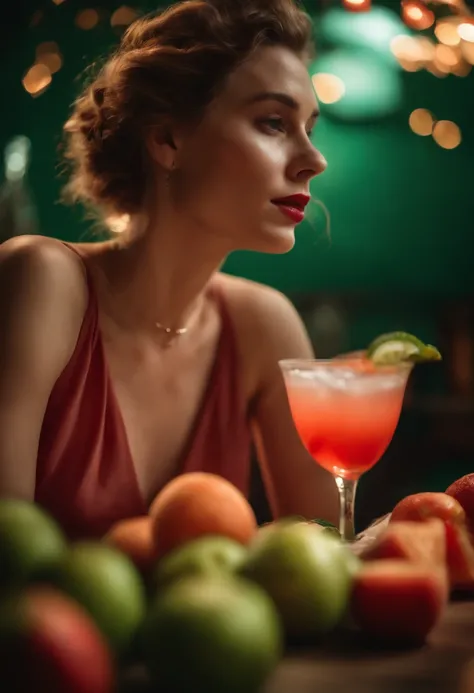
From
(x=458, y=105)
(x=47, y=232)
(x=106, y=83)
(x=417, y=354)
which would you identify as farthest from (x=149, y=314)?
(x=458, y=105)

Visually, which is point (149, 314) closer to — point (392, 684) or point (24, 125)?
point (392, 684)

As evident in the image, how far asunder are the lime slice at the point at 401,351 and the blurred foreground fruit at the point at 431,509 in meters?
0.16

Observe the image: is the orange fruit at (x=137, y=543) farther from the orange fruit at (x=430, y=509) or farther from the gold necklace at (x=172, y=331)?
the gold necklace at (x=172, y=331)

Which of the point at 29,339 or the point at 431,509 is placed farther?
the point at 29,339

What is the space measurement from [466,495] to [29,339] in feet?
2.39

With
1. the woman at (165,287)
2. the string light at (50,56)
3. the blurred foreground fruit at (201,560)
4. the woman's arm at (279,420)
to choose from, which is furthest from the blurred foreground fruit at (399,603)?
the string light at (50,56)

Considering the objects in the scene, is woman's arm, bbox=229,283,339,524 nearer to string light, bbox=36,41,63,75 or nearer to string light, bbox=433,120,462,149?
string light, bbox=36,41,63,75

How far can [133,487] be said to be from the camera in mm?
1471

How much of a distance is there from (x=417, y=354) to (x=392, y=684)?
0.45 metres

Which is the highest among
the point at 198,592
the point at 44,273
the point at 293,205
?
the point at 293,205

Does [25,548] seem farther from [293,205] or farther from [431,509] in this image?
[293,205]

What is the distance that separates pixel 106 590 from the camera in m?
0.61

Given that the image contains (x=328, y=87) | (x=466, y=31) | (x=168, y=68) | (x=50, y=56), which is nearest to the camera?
(x=168, y=68)

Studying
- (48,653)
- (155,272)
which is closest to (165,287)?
(155,272)
